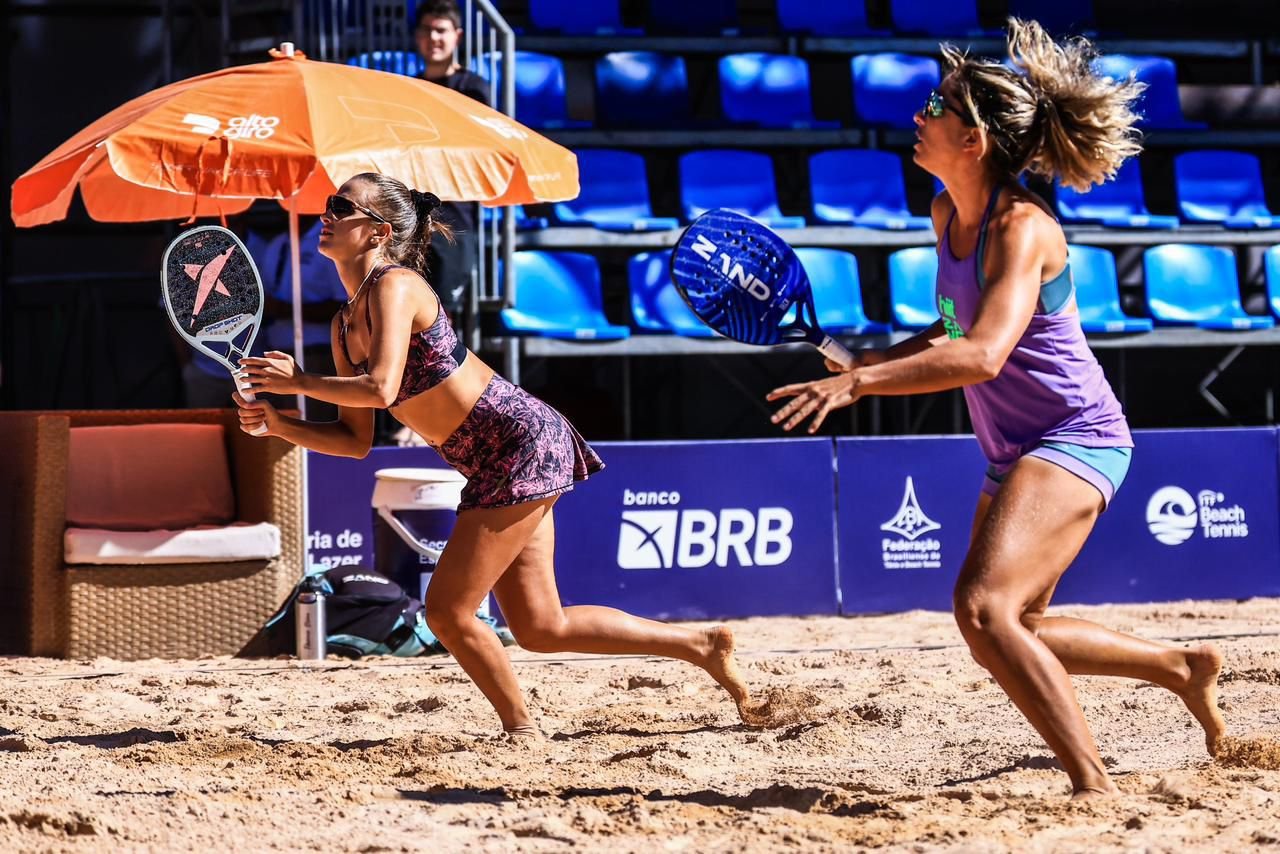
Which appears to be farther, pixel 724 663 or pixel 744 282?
pixel 724 663

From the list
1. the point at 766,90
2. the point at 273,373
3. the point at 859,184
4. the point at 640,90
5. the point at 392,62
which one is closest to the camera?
the point at 273,373

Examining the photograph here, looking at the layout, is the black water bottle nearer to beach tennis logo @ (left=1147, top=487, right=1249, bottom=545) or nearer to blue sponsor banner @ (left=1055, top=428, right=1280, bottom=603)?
blue sponsor banner @ (left=1055, top=428, right=1280, bottom=603)

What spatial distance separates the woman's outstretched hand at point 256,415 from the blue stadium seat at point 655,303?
18.6 feet

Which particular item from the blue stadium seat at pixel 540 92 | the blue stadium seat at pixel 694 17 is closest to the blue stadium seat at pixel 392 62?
the blue stadium seat at pixel 540 92

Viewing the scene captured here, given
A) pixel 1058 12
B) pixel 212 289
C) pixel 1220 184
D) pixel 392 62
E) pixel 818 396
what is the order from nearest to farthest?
pixel 818 396, pixel 212 289, pixel 392 62, pixel 1220 184, pixel 1058 12

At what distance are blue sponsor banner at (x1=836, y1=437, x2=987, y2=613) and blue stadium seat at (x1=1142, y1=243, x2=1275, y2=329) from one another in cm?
334

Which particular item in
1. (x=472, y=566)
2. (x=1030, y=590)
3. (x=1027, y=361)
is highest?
(x=1027, y=361)

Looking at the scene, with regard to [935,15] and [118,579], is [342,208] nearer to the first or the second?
[118,579]

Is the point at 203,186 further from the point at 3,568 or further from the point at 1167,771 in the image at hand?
the point at 1167,771

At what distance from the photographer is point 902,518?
26.8ft

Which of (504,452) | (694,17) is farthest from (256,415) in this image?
(694,17)

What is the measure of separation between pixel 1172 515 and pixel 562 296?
3882 millimetres

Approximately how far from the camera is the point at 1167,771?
13.9ft

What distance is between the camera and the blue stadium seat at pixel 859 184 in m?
10.7
